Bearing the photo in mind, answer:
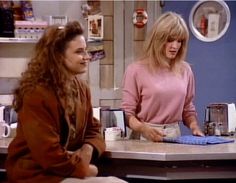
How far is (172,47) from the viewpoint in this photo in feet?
9.05

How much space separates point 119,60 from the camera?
3.90m

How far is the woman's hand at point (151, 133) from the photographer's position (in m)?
2.69

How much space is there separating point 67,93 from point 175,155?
0.53m

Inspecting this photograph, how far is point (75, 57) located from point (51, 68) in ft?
0.40

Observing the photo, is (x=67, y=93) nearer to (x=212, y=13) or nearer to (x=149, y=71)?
(x=149, y=71)

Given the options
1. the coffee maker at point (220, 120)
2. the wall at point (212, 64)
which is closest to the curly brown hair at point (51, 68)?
the coffee maker at point (220, 120)

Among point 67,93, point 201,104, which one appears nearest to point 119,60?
point 201,104

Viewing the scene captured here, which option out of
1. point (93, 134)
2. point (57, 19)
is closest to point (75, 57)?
point (93, 134)

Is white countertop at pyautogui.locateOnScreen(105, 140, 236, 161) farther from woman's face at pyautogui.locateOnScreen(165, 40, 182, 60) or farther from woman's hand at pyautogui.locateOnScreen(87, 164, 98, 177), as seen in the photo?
woman's face at pyautogui.locateOnScreen(165, 40, 182, 60)

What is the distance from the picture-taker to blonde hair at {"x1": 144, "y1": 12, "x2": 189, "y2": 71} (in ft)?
9.03

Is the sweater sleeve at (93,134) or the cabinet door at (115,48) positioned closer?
the sweater sleeve at (93,134)

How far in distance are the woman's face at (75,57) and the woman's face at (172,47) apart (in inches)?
26.5

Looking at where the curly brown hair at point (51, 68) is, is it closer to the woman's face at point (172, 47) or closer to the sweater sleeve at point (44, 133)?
the sweater sleeve at point (44, 133)

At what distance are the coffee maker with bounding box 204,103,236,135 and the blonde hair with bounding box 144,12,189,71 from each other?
36cm
